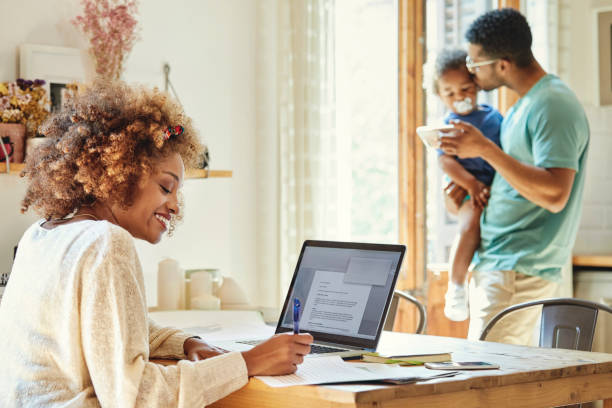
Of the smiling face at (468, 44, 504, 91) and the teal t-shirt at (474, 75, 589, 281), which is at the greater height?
the smiling face at (468, 44, 504, 91)

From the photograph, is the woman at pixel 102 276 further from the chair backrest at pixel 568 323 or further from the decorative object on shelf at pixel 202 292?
the decorative object on shelf at pixel 202 292

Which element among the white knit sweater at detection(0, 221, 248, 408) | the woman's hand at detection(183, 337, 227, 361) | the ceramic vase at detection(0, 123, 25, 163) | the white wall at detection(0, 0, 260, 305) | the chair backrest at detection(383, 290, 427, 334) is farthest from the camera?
the white wall at detection(0, 0, 260, 305)

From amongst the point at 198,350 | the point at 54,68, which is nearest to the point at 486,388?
the point at 198,350

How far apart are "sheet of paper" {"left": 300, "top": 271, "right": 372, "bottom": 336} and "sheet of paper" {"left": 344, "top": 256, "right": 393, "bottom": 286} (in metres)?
0.01

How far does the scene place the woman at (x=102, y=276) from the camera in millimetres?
1347

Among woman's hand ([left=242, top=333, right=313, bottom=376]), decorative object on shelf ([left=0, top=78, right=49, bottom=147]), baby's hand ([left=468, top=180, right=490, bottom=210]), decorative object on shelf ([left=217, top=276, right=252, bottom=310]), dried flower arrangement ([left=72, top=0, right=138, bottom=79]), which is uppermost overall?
dried flower arrangement ([left=72, top=0, right=138, bottom=79])

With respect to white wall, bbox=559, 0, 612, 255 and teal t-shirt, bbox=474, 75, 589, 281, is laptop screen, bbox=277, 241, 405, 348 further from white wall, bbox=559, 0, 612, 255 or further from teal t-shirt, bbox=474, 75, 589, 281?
white wall, bbox=559, 0, 612, 255

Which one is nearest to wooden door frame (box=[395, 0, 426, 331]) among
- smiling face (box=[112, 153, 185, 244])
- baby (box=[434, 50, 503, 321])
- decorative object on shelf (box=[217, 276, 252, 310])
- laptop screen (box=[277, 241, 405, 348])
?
baby (box=[434, 50, 503, 321])

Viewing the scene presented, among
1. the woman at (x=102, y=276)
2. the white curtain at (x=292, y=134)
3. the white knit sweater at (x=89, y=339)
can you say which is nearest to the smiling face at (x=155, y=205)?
the woman at (x=102, y=276)

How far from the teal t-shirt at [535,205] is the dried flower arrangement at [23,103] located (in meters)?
1.55

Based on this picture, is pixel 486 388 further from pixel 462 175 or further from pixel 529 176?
pixel 462 175

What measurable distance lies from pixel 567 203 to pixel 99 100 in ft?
5.43

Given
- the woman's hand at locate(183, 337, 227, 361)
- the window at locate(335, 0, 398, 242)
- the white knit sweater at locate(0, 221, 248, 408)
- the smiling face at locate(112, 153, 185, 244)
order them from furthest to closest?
1. the window at locate(335, 0, 398, 242)
2. the woman's hand at locate(183, 337, 227, 361)
3. the smiling face at locate(112, 153, 185, 244)
4. the white knit sweater at locate(0, 221, 248, 408)

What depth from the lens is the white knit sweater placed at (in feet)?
4.39
